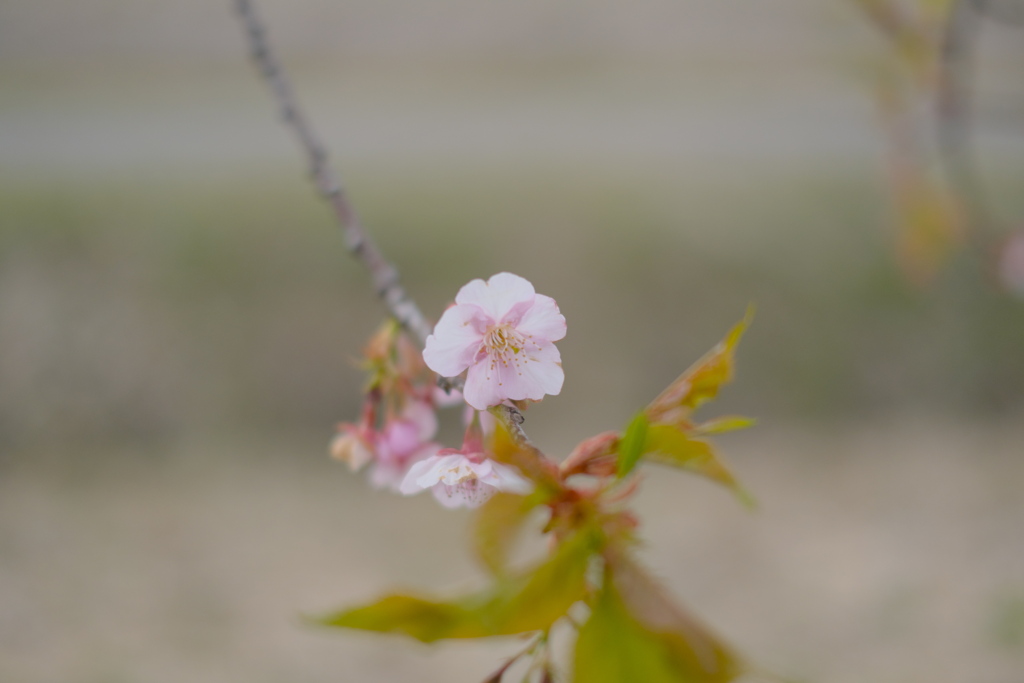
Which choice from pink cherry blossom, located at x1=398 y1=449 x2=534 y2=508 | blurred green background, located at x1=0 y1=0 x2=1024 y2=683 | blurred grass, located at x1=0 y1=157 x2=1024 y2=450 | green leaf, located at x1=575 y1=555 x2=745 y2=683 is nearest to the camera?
green leaf, located at x1=575 y1=555 x2=745 y2=683

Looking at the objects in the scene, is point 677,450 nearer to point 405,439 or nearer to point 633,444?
point 633,444

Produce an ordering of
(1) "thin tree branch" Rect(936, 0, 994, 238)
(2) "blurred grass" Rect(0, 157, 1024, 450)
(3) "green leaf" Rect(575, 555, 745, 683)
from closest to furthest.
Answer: (3) "green leaf" Rect(575, 555, 745, 683) < (1) "thin tree branch" Rect(936, 0, 994, 238) < (2) "blurred grass" Rect(0, 157, 1024, 450)

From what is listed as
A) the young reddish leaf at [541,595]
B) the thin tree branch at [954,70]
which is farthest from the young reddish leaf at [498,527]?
the thin tree branch at [954,70]

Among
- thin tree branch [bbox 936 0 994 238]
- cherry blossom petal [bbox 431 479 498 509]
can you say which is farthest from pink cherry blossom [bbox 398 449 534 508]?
thin tree branch [bbox 936 0 994 238]

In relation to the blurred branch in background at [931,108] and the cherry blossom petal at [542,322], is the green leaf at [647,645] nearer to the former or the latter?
the cherry blossom petal at [542,322]

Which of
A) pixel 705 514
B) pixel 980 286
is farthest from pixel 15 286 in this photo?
pixel 980 286

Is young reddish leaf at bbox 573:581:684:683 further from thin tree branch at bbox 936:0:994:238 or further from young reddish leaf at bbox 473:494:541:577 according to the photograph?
thin tree branch at bbox 936:0:994:238

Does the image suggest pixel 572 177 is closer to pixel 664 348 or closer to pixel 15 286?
pixel 664 348
